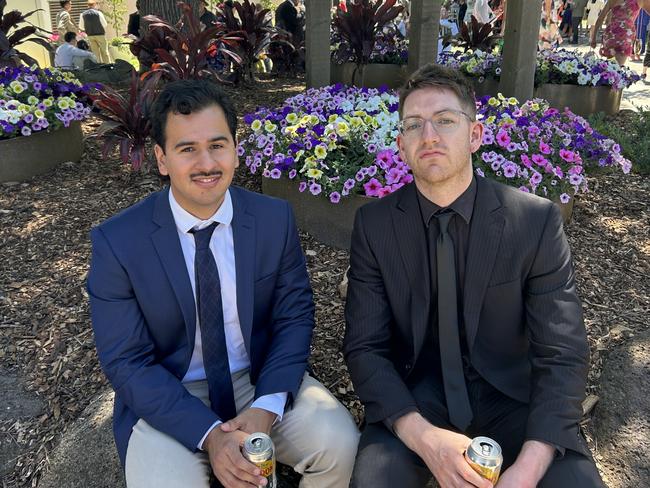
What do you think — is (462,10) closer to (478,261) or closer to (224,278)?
(478,261)

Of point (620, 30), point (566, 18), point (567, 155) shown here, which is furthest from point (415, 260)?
point (566, 18)

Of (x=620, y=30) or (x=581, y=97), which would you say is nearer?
(x=581, y=97)

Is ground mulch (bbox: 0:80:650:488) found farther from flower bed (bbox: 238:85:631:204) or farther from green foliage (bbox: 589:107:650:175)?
flower bed (bbox: 238:85:631:204)

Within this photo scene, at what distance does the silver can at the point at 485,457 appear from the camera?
5.25 feet

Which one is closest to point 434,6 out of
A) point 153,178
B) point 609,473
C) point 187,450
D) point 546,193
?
point 546,193

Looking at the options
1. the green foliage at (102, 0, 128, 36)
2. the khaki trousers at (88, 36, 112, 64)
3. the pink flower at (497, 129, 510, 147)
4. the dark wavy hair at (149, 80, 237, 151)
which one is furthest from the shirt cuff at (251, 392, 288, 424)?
the green foliage at (102, 0, 128, 36)

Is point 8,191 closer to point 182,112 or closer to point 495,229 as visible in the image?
point 182,112

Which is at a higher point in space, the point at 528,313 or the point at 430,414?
the point at 528,313

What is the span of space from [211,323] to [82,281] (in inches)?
72.3

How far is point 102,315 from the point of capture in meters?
2.04

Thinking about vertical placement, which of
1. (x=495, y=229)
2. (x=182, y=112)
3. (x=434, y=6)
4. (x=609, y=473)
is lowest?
(x=609, y=473)

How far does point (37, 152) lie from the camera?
15.9 ft

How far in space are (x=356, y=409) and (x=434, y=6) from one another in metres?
4.32

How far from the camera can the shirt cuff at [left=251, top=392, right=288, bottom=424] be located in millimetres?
2027
